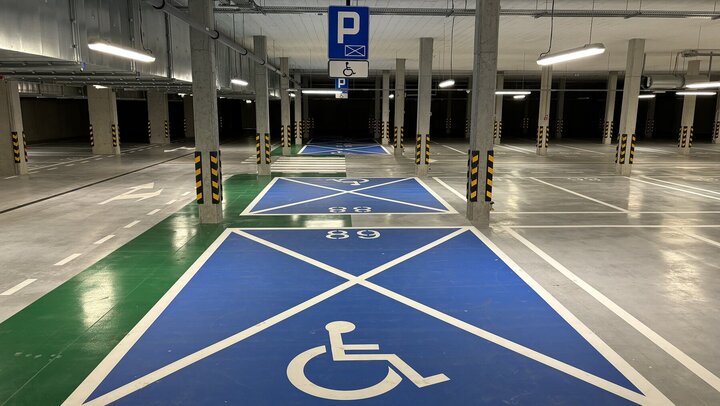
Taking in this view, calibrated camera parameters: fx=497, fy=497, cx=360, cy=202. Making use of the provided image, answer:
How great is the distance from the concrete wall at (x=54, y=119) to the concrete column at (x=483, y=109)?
35887mm

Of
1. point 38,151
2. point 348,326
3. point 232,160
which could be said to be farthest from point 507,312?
point 38,151

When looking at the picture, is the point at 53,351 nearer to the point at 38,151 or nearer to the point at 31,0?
the point at 31,0

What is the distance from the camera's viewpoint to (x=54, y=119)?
1596 inches

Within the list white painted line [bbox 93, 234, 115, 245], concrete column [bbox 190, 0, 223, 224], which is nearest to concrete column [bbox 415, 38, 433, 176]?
concrete column [bbox 190, 0, 223, 224]

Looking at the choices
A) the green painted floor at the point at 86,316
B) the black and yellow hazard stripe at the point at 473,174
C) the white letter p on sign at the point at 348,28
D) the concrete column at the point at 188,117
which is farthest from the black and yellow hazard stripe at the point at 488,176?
the concrete column at the point at 188,117

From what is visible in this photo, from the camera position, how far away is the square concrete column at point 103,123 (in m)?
29.5

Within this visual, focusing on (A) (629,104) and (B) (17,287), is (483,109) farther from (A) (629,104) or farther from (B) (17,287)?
(A) (629,104)

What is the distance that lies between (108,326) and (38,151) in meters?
29.6

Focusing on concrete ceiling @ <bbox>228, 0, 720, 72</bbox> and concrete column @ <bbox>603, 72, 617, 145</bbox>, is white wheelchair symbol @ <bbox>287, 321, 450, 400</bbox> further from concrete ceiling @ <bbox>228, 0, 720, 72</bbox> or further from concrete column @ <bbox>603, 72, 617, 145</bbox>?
concrete column @ <bbox>603, 72, 617, 145</bbox>

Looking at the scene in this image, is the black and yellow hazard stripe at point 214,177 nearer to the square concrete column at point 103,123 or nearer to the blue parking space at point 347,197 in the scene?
the blue parking space at point 347,197

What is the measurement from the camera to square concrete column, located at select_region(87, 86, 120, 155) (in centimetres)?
2955

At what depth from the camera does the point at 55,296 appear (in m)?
7.45

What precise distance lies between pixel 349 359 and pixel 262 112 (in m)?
17.9

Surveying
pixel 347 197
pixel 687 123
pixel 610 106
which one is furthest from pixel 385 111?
pixel 347 197
